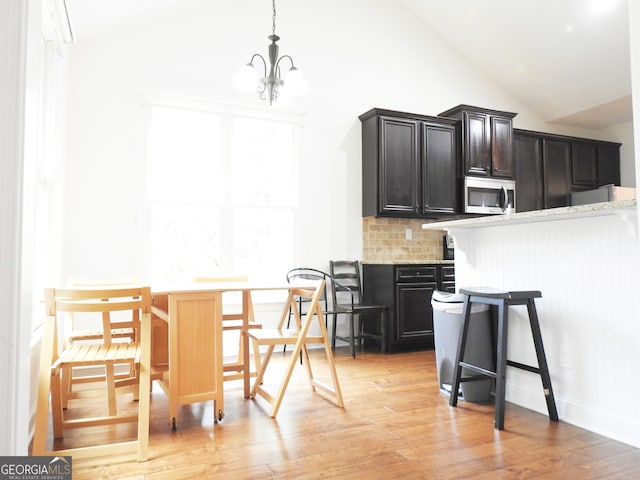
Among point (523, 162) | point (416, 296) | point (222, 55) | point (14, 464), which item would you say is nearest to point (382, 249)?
point (416, 296)

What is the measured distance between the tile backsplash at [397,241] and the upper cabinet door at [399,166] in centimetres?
34

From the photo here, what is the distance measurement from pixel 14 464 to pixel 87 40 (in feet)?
12.2

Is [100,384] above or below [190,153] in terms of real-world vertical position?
below

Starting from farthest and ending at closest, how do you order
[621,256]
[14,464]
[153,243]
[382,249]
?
1. [382,249]
2. [153,243]
3. [621,256]
4. [14,464]

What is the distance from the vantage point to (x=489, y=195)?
538cm

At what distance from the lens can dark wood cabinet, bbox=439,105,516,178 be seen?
5227 mm

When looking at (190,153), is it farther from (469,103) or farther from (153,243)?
(469,103)

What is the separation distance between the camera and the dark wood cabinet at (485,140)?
5.23 meters

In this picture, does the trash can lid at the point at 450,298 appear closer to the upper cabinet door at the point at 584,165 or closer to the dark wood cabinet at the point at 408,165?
the dark wood cabinet at the point at 408,165

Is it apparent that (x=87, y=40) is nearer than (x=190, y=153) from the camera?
Yes

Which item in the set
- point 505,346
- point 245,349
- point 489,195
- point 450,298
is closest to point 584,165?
point 489,195

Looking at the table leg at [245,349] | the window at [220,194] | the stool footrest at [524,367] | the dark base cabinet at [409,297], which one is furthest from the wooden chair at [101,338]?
the dark base cabinet at [409,297]

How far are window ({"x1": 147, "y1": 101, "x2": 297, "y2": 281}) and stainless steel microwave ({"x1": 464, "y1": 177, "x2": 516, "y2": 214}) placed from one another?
205 cm

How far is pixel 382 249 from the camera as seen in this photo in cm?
514
